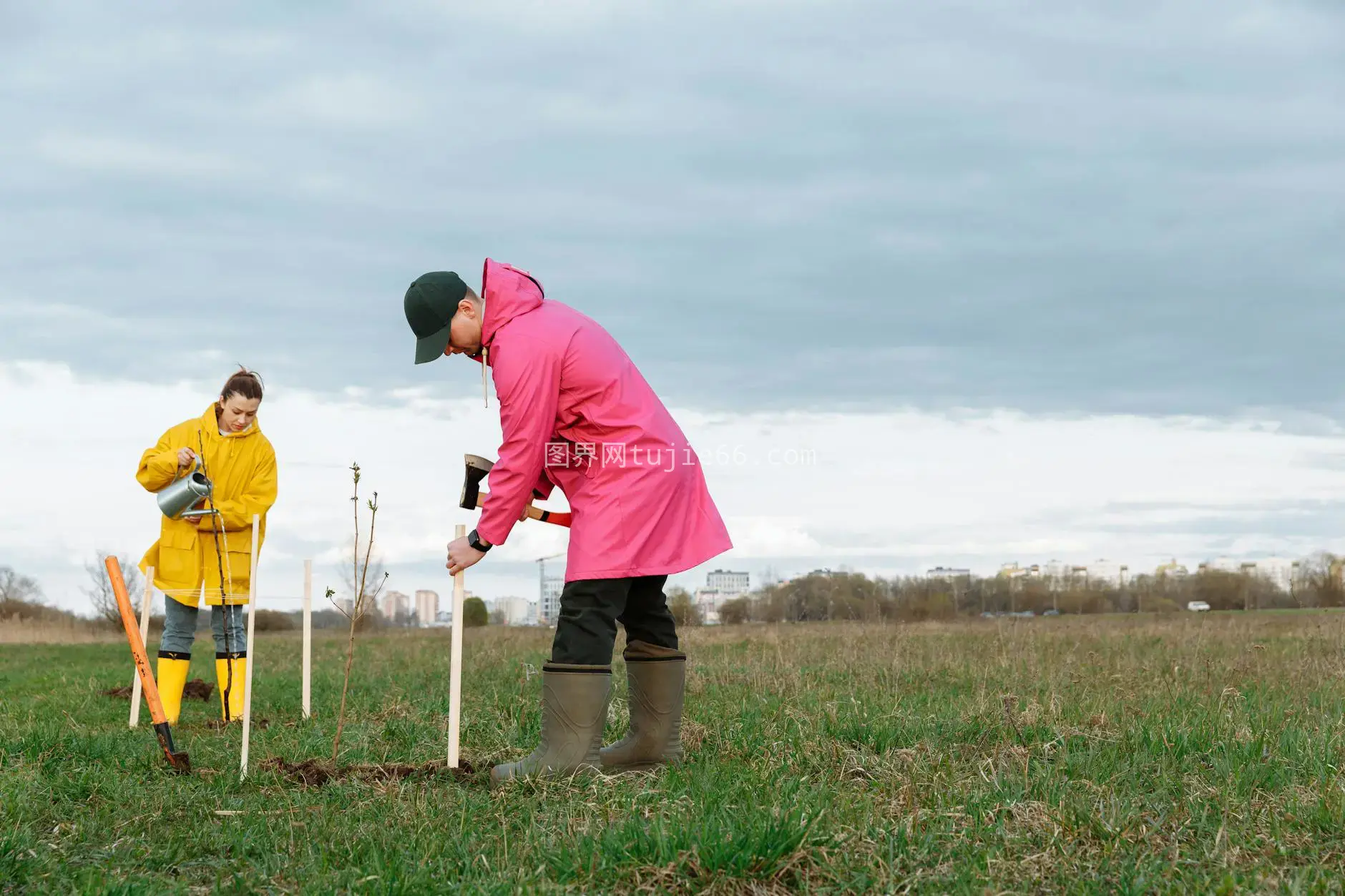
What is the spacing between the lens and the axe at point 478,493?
16.1 ft

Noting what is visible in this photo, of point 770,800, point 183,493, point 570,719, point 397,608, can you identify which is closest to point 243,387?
point 183,493

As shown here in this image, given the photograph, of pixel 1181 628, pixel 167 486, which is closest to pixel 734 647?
pixel 1181 628

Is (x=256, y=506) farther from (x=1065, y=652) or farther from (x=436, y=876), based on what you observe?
(x=1065, y=652)

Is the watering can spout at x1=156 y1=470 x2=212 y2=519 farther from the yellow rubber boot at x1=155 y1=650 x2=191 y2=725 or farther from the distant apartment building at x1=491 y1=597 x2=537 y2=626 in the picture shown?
the distant apartment building at x1=491 y1=597 x2=537 y2=626

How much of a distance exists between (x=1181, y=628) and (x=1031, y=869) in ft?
41.2

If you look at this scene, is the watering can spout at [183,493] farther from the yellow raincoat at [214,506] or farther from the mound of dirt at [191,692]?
the mound of dirt at [191,692]

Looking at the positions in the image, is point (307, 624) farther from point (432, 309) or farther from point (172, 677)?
point (432, 309)

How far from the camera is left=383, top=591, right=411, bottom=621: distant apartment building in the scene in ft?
131

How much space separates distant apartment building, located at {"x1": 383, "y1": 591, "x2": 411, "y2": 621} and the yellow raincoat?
32026 millimetres

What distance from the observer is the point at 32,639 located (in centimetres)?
2439

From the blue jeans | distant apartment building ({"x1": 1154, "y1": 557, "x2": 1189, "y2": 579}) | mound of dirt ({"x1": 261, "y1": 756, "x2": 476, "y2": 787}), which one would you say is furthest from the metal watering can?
distant apartment building ({"x1": 1154, "y1": 557, "x2": 1189, "y2": 579})

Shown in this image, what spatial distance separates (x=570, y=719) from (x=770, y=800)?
1150 mm

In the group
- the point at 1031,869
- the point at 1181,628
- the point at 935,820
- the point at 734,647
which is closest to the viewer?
the point at 1031,869

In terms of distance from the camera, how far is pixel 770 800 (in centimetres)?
362
